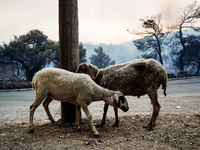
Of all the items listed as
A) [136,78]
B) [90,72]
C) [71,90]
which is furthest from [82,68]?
[136,78]

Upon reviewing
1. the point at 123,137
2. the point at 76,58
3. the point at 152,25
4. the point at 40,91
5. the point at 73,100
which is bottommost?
the point at 123,137

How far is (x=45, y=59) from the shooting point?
3228 cm

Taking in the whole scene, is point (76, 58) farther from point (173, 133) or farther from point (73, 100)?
point (173, 133)

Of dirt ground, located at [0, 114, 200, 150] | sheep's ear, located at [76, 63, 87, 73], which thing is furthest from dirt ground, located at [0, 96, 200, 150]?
sheep's ear, located at [76, 63, 87, 73]

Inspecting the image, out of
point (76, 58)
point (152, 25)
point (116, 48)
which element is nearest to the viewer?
point (76, 58)

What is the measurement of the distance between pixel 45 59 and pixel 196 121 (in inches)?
1236

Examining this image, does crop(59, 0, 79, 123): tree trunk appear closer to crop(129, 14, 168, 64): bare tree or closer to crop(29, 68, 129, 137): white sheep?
crop(29, 68, 129, 137): white sheep

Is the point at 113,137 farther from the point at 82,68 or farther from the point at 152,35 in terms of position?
the point at 152,35

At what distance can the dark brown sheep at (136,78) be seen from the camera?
4105mm

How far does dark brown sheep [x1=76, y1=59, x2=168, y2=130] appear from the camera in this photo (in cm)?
411

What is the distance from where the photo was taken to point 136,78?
4324mm

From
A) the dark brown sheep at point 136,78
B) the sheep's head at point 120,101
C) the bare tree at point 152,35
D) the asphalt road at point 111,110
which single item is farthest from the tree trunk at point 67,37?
the bare tree at point 152,35

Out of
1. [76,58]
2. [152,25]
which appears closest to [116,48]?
[152,25]

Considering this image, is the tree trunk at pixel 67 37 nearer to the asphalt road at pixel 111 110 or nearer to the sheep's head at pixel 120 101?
the asphalt road at pixel 111 110
